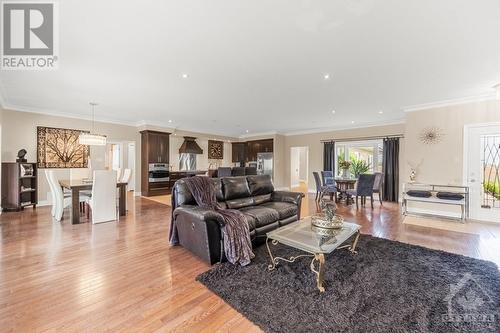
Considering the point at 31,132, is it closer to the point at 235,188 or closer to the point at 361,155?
the point at 235,188

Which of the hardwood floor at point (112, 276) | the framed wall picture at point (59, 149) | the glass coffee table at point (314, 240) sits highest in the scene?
the framed wall picture at point (59, 149)

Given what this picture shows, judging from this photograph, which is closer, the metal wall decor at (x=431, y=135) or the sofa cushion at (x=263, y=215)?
the sofa cushion at (x=263, y=215)

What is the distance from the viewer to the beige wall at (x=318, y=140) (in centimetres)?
→ 723

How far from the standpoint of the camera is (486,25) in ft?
7.49

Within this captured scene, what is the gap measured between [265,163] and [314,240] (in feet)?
25.6

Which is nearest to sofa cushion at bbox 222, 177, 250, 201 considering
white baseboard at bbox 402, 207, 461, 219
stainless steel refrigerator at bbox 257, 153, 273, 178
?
white baseboard at bbox 402, 207, 461, 219

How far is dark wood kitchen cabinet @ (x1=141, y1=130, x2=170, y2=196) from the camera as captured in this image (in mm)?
7695

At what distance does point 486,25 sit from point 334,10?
168 centimetres

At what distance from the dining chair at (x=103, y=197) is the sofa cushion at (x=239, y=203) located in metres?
2.52

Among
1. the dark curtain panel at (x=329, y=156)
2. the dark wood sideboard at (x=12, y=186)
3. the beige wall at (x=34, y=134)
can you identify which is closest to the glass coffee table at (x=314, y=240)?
the dark curtain panel at (x=329, y=156)

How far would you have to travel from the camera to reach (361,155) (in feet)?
27.0

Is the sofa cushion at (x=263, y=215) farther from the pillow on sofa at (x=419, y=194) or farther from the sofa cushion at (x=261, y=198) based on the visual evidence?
the pillow on sofa at (x=419, y=194)

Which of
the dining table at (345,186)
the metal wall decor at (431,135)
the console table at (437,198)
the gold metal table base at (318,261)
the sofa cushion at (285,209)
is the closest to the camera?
the gold metal table base at (318,261)

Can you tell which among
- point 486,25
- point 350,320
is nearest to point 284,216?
point 350,320
